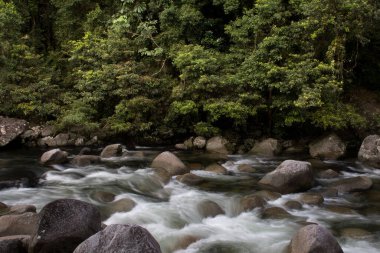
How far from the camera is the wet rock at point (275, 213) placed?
7.89 m

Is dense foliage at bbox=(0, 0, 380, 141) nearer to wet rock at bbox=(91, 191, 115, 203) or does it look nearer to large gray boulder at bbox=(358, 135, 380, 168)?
large gray boulder at bbox=(358, 135, 380, 168)

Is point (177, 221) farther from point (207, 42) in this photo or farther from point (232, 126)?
point (207, 42)

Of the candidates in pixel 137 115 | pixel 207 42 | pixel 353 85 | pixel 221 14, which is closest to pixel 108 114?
pixel 137 115

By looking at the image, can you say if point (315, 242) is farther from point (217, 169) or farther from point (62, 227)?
point (217, 169)

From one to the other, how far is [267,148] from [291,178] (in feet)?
13.6

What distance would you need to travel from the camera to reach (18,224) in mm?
6242

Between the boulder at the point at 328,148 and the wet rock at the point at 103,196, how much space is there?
24.1ft

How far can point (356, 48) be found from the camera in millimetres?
14625

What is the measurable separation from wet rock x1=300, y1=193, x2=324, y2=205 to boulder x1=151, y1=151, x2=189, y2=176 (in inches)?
129

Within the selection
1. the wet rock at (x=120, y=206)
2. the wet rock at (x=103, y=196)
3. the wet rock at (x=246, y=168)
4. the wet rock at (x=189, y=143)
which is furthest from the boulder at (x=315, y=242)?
the wet rock at (x=189, y=143)

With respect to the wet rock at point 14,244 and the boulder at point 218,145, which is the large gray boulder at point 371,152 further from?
the wet rock at point 14,244

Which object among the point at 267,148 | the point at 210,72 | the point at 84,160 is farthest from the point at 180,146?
the point at 84,160

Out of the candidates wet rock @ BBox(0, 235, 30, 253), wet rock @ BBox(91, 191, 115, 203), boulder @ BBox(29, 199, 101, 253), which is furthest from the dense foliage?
wet rock @ BBox(0, 235, 30, 253)

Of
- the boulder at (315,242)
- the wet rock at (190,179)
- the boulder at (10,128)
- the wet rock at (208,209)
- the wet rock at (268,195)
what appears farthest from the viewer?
the boulder at (10,128)
